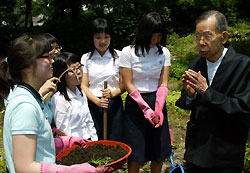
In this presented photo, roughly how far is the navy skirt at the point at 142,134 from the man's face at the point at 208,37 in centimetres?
112

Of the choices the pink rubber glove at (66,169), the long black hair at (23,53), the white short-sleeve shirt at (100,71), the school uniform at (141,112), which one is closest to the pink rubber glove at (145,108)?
the school uniform at (141,112)

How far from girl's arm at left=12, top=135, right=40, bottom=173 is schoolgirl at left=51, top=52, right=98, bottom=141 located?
1.36 meters

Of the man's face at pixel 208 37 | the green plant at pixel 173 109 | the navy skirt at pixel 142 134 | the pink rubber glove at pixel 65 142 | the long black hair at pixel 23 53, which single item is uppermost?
the man's face at pixel 208 37

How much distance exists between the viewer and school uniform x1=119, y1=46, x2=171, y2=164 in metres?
3.34

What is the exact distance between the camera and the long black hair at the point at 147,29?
3.21m

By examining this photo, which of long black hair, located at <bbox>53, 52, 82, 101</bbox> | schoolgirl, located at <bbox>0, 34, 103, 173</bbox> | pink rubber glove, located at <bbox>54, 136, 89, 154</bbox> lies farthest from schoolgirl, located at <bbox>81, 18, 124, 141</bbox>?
schoolgirl, located at <bbox>0, 34, 103, 173</bbox>

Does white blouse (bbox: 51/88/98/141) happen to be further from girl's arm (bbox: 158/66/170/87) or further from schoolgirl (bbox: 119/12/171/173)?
girl's arm (bbox: 158/66/170/87)

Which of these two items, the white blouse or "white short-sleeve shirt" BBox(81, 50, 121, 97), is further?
"white short-sleeve shirt" BBox(81, 50, 121, 97)

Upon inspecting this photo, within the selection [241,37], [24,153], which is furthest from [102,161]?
[241,37]

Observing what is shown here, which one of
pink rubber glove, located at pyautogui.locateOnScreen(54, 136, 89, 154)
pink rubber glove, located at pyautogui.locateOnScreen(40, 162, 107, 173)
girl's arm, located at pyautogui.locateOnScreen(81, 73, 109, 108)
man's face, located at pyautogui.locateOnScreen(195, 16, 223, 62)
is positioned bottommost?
pink rubber glove, located at pyautogui.locateOnScreen(54, 136, 89, 154)

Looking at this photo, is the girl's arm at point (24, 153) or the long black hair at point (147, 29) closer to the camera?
the girl's arm at point (24, 153)

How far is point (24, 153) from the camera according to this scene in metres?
1.59

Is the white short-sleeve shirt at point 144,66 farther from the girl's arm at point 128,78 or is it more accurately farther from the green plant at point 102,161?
the green plant at point 102,161

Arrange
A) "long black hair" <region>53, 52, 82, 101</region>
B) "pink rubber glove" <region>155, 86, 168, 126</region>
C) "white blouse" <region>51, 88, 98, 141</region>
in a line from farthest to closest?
"pink rubber glove" <region>155, 86, 168, 126</region>
"long black hair" <region>53, 52, 82, 101</region>
"white blouse" <region>51, 88, 98, 141</region>
